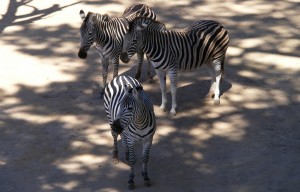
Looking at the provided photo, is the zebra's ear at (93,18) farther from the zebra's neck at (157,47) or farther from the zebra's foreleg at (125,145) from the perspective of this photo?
the zebra's foreleg at (125,145)

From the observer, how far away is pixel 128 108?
27.2ft

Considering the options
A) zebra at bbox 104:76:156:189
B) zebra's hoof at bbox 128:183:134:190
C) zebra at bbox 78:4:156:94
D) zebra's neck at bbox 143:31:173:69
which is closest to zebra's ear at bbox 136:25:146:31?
zebra's neck at bbox 143:31:173:69

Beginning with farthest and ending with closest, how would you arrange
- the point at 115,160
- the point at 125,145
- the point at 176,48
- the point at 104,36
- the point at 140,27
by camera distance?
the point at 104,36 < the point at 176,48 < the point at 140,27 < the point at 115,160 < the point at 125,145

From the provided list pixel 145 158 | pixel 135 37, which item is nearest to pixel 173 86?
pixel 135 37

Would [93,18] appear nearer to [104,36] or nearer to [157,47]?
[104,36]

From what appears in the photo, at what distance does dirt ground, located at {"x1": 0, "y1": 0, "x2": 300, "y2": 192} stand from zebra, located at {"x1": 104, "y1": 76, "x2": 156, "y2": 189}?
0.45 meters

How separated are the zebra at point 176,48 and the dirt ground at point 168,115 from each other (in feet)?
1.90

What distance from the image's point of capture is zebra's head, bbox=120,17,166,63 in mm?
10453

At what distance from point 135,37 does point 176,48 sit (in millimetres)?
899

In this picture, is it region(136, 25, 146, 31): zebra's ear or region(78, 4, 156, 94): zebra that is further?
region(78, 4, 156, 94): zebra

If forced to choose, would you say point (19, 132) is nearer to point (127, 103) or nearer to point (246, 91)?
point (127, 103)

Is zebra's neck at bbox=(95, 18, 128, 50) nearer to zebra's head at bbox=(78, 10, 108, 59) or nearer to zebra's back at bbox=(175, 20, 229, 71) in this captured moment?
zebra's head at bbox=(78, 10, 108, 59)

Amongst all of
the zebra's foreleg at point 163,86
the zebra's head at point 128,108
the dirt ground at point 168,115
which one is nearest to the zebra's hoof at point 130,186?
the dirt ground at point 168,115

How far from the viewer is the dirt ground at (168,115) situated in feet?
30.8
